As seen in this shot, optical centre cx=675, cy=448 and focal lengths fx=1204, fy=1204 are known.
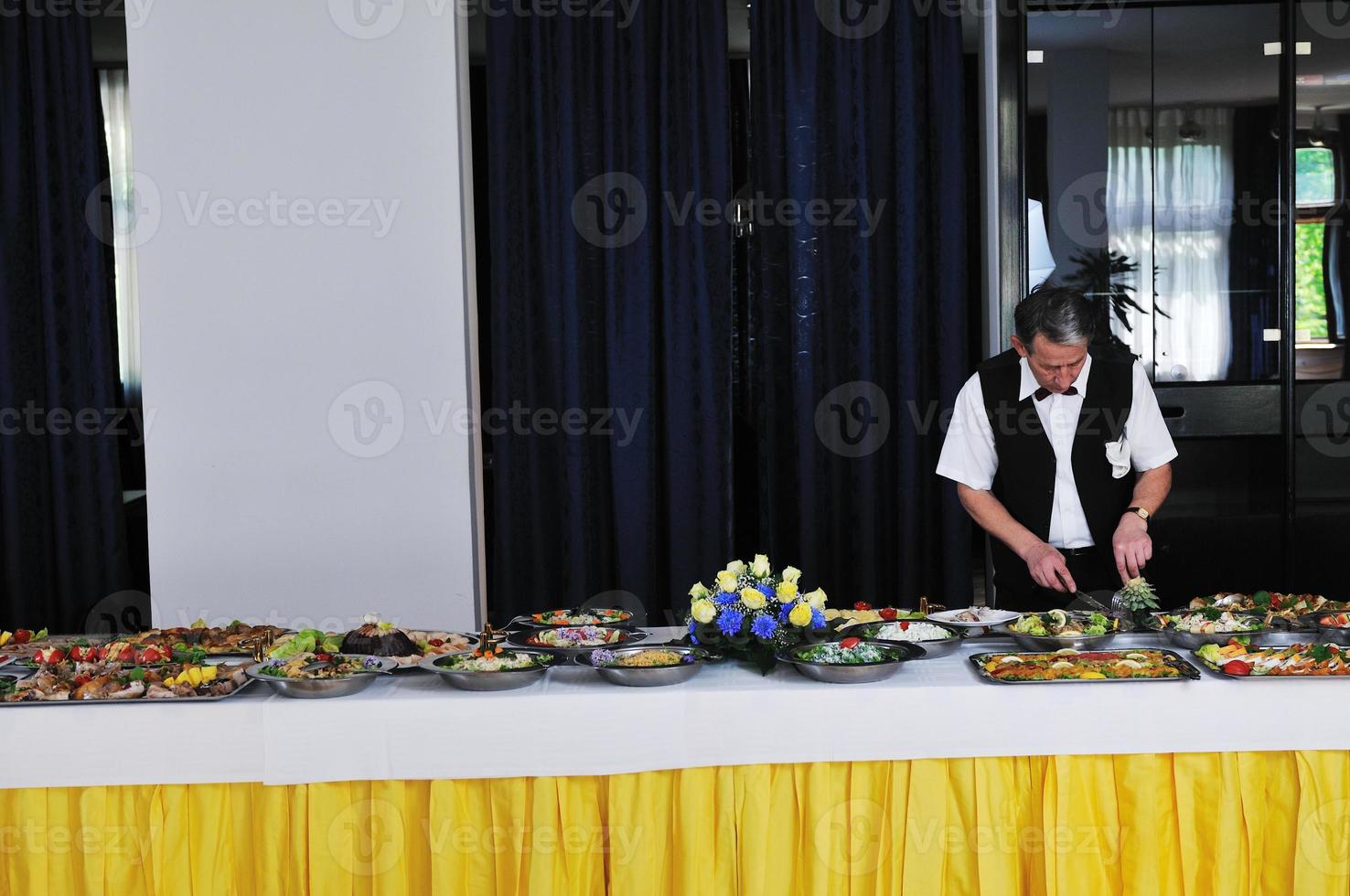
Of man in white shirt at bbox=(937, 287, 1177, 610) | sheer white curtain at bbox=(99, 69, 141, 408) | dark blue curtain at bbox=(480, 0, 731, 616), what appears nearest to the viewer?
man in white shirt at bbox=(937, 287, 1177, 610)

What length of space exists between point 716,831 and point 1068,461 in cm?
133

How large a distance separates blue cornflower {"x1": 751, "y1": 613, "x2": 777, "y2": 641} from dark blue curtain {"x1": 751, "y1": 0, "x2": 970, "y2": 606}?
2048 millimetres

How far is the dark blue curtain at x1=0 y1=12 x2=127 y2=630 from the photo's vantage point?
429cm

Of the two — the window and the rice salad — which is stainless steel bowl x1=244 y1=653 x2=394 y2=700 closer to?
the rice salad

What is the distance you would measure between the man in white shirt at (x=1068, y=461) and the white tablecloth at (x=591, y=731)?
0.76 metres

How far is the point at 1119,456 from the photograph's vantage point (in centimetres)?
289

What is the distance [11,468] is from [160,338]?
3.90 ft

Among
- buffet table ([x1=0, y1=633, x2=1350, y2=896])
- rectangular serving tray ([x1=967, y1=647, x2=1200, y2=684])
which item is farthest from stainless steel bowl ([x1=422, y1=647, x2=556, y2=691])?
rectangular serving tray ([x1=967, y1=647, x2=1200, y2=684])

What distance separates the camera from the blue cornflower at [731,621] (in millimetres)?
2275

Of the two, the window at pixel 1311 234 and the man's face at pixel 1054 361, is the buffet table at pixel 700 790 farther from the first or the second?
the window at pixel 1311 234

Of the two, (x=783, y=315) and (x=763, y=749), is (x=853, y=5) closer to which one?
(x=783, y=315)

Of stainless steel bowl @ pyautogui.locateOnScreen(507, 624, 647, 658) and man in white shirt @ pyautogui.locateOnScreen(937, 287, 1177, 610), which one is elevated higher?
man in white shirt @ pyautogui.locateOnScreen(937, 287, 1177, 610)

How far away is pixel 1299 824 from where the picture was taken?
2.04 m

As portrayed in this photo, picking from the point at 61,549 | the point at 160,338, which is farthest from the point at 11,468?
the point at 160,338
